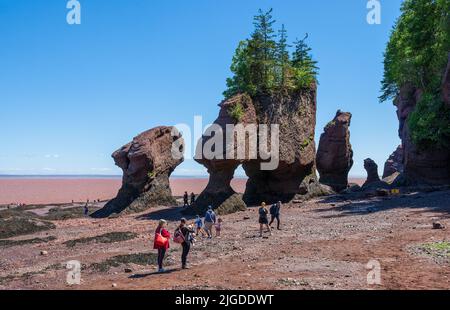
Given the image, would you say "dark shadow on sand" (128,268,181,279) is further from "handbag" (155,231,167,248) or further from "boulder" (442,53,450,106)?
"boulder" (442,53,450,106)

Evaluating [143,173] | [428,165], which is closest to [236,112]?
[143,173]

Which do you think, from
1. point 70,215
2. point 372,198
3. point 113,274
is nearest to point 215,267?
point 113,274

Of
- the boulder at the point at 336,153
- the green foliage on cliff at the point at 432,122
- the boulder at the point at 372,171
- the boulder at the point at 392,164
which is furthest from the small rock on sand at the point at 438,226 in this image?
the boulder at the point at 392,164

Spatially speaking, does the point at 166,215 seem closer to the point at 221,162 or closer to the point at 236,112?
the point at 221,162

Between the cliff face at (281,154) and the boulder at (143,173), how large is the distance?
9.81 meters

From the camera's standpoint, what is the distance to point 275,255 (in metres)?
17.6

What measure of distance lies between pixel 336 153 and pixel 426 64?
18324 millimetres

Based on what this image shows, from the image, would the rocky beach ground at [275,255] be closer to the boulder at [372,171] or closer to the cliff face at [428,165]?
the cliff face at [428,165]

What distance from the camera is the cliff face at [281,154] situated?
37.6 m

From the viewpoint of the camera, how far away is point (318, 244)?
766 inches

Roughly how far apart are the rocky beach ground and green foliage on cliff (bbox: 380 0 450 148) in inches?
412

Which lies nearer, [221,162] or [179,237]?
[179,237]

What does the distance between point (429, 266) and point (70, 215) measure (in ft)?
140

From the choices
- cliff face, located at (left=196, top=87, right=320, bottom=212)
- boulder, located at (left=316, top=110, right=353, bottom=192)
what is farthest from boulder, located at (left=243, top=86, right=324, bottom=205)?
boulder, located at (left=316, top=110, right=353, bottom=192)
